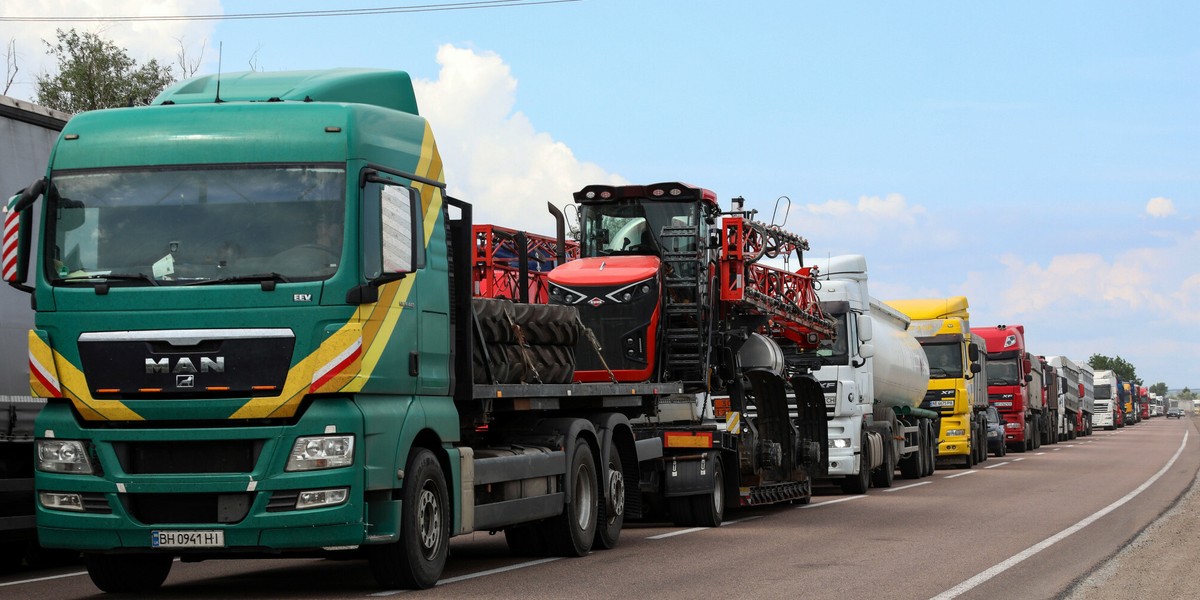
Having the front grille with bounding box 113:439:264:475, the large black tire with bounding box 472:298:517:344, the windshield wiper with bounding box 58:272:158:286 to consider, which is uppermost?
the windshield wiper with bounding box 58:272:158:286

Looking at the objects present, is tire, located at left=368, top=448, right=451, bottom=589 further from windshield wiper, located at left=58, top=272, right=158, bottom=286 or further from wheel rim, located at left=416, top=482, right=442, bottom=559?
windshield wiper, located at left=58, top=272, right=158, bottom=286

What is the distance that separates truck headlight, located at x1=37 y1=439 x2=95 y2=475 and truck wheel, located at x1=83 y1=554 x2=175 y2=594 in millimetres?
1028

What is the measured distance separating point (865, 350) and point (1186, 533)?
1005 cm

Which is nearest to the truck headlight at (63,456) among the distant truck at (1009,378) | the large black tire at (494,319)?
the large black tire at (494,319)

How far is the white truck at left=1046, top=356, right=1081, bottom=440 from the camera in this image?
218ft

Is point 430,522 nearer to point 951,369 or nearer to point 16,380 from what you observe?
point 16,380

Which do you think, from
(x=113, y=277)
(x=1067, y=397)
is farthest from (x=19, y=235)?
(x=1067, y=397)

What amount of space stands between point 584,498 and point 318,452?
507cm

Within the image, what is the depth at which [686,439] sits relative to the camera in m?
18.6

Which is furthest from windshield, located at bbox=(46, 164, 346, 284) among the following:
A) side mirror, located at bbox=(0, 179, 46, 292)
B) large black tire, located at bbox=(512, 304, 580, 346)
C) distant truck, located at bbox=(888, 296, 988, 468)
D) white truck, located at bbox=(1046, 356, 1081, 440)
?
white truck, located at bbox=(1046, 356, 1081, 440)

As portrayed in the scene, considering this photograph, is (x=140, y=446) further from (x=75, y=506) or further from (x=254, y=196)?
(x=254, y=196)

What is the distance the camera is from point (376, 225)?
11.0 metres

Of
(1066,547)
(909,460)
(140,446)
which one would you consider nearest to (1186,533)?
(1066,547)

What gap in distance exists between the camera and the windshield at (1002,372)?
49719 millimetres
